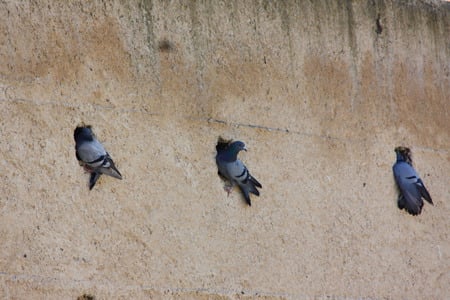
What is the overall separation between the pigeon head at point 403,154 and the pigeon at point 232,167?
1529 millimetres

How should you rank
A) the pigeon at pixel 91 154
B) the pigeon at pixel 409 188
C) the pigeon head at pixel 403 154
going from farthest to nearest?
the pigeon head at pixel 403 154
the pigeon at pixel 409 188
the pigeon at pixel 91 154

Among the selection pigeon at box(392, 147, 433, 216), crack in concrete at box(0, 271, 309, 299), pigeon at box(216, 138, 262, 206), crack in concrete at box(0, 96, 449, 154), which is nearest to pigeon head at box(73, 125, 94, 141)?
crack in concrete at box(0, 96, 449, 154)

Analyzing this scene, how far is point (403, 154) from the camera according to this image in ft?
27.5

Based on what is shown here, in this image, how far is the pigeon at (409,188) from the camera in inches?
323

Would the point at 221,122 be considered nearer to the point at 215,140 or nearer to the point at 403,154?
the point at 215,140

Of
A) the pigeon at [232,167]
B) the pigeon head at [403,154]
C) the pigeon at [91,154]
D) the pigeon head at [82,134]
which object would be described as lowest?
the pigeon at [91,154]

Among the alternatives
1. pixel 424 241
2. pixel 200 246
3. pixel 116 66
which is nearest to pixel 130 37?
pixel 116 66

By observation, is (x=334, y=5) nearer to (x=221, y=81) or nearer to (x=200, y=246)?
(x=221, y=81)

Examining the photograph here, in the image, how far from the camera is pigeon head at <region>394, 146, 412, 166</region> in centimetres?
834

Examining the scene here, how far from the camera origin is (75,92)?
21.3 feet

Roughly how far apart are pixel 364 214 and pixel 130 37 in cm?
217

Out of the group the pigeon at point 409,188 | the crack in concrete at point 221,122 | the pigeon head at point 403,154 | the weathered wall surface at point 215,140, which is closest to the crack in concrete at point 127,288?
the weathered wall surface at point 215,140

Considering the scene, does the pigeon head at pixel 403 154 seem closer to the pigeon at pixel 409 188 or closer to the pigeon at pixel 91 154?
the pigeon at pixel 409 188

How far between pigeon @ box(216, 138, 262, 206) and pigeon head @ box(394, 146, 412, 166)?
5.02 feet
